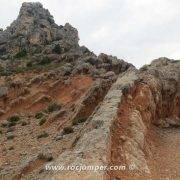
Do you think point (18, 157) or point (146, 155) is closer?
point (146, 155)

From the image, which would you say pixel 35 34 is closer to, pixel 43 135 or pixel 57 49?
pixel 57 49

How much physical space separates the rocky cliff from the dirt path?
2.0 inches

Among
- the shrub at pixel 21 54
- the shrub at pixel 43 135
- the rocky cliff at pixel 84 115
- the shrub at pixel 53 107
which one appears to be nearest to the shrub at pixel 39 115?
the rocky cliff at pixel 84 115

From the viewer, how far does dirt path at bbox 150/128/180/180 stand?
63.0ft

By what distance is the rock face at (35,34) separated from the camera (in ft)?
213

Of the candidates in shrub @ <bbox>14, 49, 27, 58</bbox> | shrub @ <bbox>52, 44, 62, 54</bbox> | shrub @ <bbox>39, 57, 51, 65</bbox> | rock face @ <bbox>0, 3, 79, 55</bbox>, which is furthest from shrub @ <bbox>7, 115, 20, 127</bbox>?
shrub @ <bbox>14, 49, 27, 58</bbox>

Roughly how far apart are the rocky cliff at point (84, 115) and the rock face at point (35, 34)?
0.84 ft

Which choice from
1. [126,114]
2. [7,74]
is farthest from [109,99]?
[7,74]

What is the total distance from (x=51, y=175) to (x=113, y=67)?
3489 centimetres

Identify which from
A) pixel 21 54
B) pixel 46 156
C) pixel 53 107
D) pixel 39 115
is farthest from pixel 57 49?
pixel 46 156

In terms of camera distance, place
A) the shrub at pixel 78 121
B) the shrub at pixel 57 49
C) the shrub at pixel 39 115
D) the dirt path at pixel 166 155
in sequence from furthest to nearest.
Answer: the shrub at pixel 57 49
the shrub at pixel 39 115
the shrub at pixel 78 121
the dirt path at pixel 166 155

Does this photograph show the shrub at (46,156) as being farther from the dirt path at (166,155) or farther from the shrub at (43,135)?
the shrub at (43,135)

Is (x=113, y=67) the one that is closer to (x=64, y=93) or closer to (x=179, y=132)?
(x=64, y=93)

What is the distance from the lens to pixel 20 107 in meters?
43.6
